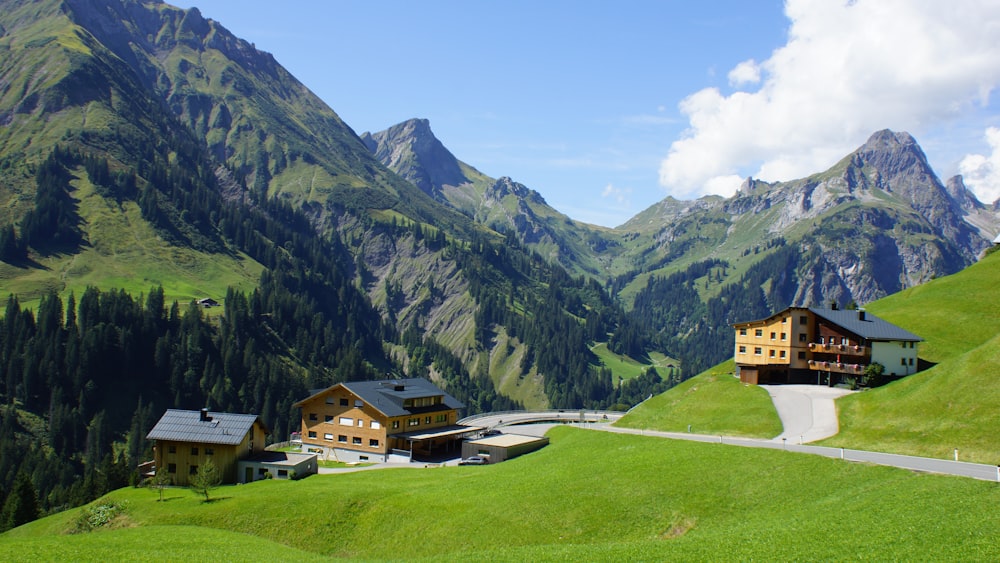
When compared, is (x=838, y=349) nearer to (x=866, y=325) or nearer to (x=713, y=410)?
(x=866, y=325)

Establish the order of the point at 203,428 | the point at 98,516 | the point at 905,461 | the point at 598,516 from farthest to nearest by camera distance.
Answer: the point at 203,428
the point at 98,516
the point at 905,461
the point at 598,516

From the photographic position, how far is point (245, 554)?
3809 cm

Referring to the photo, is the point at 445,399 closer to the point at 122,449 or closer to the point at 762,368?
the point at 762,368

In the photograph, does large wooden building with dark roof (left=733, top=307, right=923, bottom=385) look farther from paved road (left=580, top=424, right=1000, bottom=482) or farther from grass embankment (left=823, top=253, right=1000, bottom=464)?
paved road (left=580, top=424, right=1000, bottom=482)

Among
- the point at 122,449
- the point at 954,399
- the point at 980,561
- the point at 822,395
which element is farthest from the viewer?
the point at 122,449

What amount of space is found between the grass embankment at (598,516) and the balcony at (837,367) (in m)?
32.1

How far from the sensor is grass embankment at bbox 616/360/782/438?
67.7 m

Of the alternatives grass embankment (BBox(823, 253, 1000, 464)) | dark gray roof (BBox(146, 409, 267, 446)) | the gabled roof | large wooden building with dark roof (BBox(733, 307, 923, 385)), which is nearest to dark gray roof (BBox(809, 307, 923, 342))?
large wooden building with dark roof (BBox(733, 307, 923, 385))

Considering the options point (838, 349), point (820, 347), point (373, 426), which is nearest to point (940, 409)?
point (838, 349)

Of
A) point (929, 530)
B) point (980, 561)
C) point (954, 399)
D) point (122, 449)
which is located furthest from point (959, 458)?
point (122, 449)

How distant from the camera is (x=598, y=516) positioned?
41.0 metres

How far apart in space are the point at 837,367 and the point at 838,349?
2388 millimetres

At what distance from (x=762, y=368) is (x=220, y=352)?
16410 centimetres

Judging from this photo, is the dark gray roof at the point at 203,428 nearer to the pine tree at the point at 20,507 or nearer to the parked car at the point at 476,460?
the parked car at the point at 476,460
